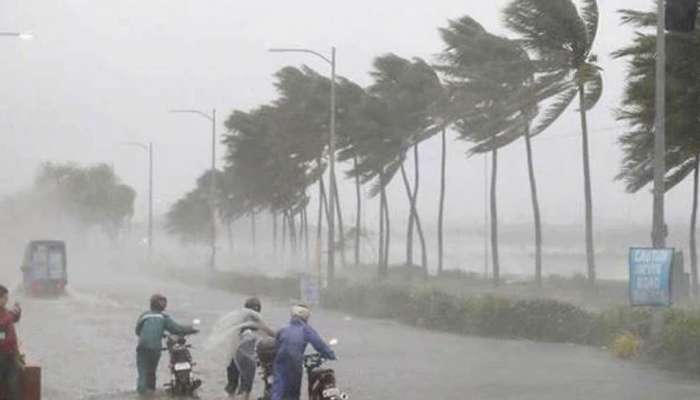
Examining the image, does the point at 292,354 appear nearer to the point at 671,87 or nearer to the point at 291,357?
the point at 291,357

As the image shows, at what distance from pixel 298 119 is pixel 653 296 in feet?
139

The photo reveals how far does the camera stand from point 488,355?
23812mm

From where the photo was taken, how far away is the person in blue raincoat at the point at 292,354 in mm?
13344

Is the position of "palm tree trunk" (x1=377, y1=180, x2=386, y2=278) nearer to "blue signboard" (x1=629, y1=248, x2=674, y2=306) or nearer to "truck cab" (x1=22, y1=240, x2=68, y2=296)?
"truck cab" (x1=22, y1=240, x2=68, y2=296)

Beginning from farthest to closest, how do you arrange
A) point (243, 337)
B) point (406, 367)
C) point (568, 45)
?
point (568, 45) → point (406, 367) → point (243, 337)

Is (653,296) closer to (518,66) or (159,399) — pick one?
(159,399)

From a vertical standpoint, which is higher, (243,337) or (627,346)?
(243,337)

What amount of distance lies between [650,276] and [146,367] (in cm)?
980

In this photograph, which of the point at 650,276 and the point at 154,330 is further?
the point at 650,276

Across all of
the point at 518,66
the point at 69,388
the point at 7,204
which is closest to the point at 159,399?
the point at 69,388

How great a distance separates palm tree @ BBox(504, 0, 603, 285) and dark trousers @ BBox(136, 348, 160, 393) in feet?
70.6

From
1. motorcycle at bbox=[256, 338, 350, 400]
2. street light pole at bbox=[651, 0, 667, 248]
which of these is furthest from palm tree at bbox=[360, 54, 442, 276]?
motorcycle at bbox=[256, 338, 350, 400]

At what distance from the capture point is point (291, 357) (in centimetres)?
1337

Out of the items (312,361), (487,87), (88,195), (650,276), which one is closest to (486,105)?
(487,87)
